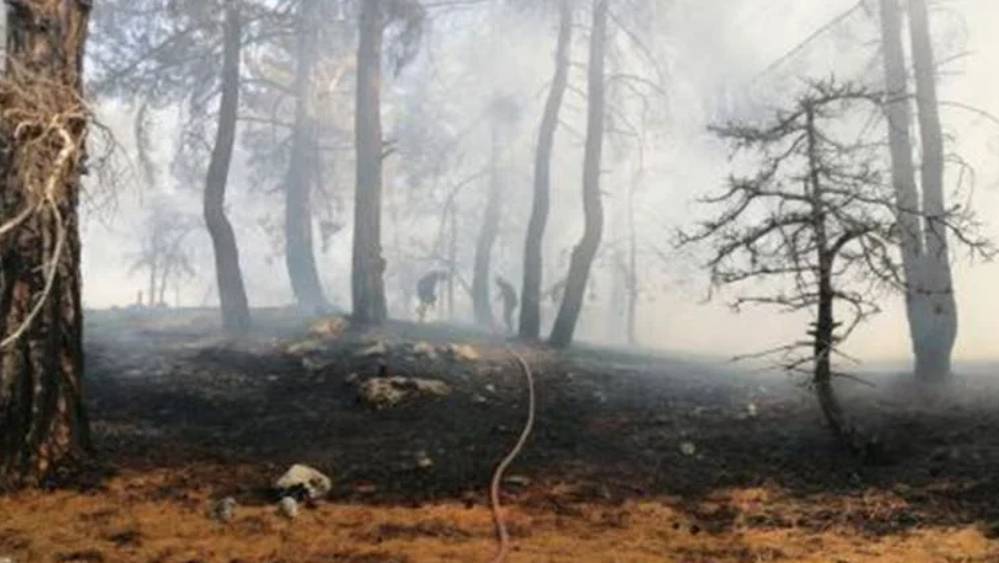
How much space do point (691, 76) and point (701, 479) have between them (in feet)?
49.8

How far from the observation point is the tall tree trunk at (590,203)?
17.4 m

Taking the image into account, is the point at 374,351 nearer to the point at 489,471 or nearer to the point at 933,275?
the point at 489,471

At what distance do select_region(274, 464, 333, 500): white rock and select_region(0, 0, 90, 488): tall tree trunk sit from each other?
183cm

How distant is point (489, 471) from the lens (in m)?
8.23

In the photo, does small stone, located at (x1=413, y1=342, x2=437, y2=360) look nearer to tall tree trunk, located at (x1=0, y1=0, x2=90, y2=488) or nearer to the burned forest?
the burned forest

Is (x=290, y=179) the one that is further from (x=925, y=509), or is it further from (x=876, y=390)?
(x=925, y=509)

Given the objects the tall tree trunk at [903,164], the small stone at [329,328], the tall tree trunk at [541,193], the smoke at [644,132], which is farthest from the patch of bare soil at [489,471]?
the tall tree trunk at [541,193]

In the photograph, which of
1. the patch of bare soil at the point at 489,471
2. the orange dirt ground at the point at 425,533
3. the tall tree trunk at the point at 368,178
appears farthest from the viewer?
the tall tree trunk at the point at 368,178

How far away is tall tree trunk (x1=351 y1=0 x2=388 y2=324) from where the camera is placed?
56.4ft

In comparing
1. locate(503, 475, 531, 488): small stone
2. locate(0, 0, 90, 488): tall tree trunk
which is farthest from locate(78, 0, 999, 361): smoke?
locate(503, 475, 531, 488): small stone

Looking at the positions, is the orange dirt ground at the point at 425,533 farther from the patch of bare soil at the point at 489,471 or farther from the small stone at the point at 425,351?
the small stone at the point at 425,351

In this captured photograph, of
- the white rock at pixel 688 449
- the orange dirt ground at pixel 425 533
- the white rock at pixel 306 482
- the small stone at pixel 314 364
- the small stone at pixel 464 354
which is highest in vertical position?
the small stone at pixel 464 354

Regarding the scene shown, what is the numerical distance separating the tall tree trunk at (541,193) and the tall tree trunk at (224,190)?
5.40 metres

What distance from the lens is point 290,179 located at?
910 inches
